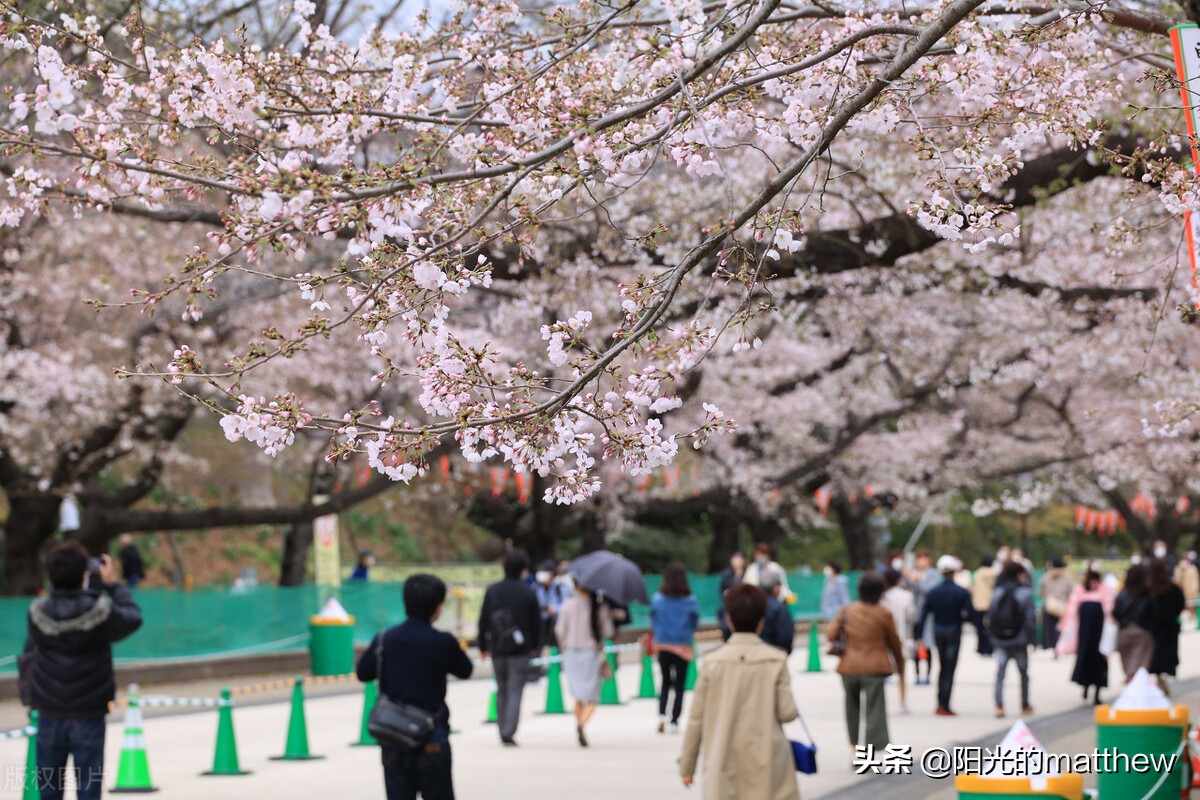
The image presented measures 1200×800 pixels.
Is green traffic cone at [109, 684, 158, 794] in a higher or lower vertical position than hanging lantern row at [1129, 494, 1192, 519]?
lower

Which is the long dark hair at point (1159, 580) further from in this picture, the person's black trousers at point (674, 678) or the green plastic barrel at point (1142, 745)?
the green plastic barrel at point (1142, 745)

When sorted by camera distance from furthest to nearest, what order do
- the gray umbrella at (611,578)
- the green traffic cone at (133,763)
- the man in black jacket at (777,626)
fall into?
the man in black jacket at (777,626) < the gray umbrella at (611,578) < the green traffic cone at (133,763)

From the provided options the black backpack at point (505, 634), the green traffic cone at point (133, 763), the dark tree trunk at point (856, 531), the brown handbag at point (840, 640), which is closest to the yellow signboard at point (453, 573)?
the dark tree trunk at point (856, 531)

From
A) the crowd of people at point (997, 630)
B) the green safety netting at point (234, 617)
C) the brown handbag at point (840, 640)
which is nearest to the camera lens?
the crowd of people at point (997, 630)

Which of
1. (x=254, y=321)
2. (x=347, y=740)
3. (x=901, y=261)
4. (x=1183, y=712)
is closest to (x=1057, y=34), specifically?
(x=1183, y=712)

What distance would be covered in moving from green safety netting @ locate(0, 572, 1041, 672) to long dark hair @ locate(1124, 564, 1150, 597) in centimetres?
1235

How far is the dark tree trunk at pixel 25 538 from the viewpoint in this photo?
22062mm

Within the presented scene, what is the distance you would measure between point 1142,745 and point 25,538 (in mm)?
17775

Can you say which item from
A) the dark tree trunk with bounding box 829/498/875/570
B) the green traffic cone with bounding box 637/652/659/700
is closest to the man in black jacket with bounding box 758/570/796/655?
the green traffic cone with bounding box 637/652/659/700

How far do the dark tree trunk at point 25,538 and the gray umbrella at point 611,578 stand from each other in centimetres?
1108

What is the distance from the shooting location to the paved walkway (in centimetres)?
1093

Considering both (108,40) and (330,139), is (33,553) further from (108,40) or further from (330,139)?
(330,139)

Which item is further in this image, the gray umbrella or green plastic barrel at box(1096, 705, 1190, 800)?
the gray umbrella

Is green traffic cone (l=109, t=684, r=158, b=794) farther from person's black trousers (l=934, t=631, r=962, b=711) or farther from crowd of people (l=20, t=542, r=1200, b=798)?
person's black trousers (l=934, t=631, r=962, b=711)
